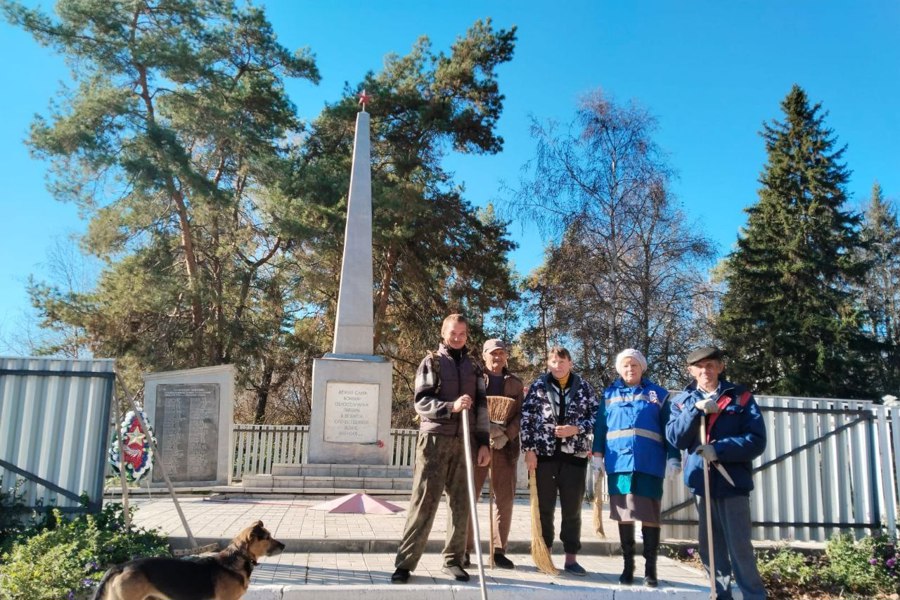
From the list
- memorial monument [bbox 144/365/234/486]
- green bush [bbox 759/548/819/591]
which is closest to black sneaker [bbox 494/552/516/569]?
green bush [bbox 759/548/819/591]

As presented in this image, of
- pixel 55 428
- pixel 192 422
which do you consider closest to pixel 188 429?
pixel 192 422

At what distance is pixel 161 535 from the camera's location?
5.46 metres

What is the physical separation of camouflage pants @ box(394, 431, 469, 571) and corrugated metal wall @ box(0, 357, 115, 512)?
269cm

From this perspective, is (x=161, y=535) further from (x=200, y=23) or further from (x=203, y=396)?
(x=200, y=23)

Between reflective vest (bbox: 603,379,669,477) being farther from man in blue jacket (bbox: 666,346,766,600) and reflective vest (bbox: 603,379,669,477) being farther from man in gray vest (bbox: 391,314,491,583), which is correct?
man in gray vest (bbox: 391,314,491,583)

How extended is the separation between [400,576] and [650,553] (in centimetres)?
178

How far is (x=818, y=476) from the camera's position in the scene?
250 inches

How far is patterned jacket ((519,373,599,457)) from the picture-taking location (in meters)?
5.04

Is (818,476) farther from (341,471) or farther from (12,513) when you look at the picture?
(12,513)

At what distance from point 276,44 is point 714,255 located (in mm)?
14302

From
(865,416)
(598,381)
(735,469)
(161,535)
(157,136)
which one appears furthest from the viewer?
(598,381)

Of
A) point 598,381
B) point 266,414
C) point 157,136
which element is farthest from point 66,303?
point 598,381

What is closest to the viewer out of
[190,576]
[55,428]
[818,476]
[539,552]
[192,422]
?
[190,576]

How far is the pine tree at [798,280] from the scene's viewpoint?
22.0m
